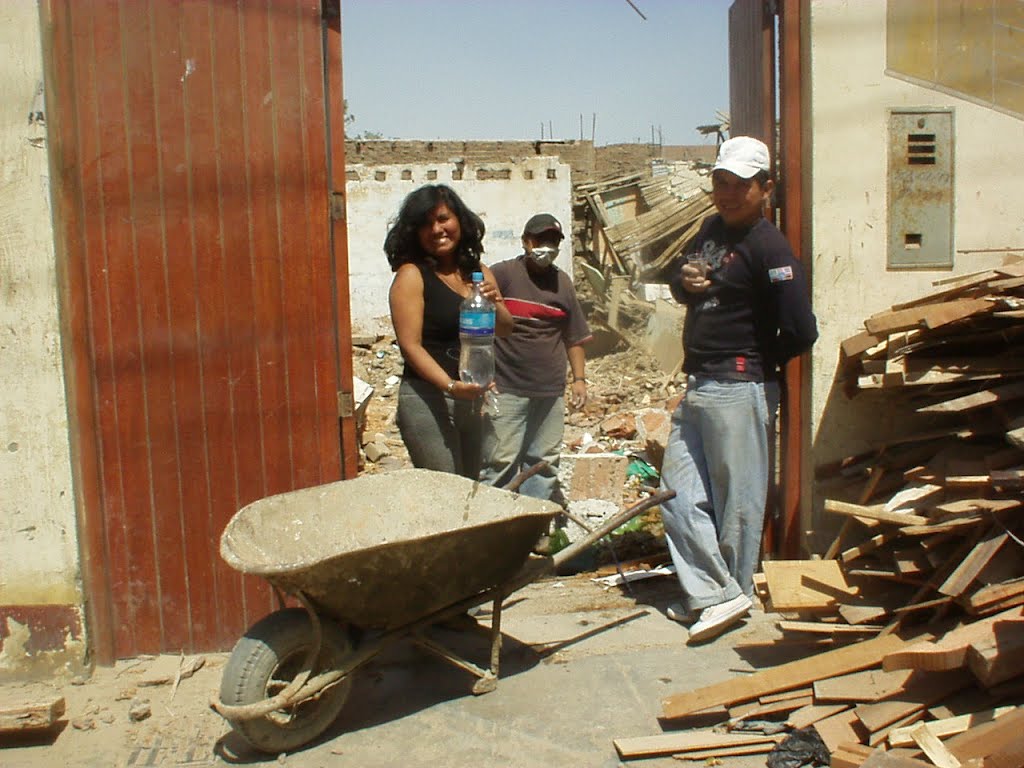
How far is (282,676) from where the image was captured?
3.66m

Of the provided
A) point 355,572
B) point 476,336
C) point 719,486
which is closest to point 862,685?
point 719,486

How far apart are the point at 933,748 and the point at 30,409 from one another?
3.75 m

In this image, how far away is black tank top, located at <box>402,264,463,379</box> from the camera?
440 centimetres

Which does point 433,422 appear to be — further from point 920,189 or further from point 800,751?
point 920,189

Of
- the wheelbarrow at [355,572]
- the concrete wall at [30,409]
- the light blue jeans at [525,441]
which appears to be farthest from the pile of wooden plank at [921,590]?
the concrete wall at [30,409]

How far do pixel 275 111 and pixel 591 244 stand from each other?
50.8 feet

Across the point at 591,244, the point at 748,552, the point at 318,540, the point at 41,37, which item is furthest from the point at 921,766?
the point at 591,244

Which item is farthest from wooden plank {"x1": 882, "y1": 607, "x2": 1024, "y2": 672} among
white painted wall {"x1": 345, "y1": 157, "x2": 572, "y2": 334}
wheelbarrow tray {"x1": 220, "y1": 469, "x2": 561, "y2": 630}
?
white painted wall {"x1": 345, "y1": 157, "x2": 572, "y2": 334}

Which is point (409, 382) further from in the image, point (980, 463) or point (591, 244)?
point (591, 244)

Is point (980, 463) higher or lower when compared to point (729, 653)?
higher

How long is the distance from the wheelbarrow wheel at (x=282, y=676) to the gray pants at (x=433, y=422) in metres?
1.04

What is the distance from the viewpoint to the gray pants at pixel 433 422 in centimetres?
443

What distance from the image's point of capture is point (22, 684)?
4.24 meters

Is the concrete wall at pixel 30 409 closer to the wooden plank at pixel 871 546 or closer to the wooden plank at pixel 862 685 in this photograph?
the wooden plank at pixel 862 685
